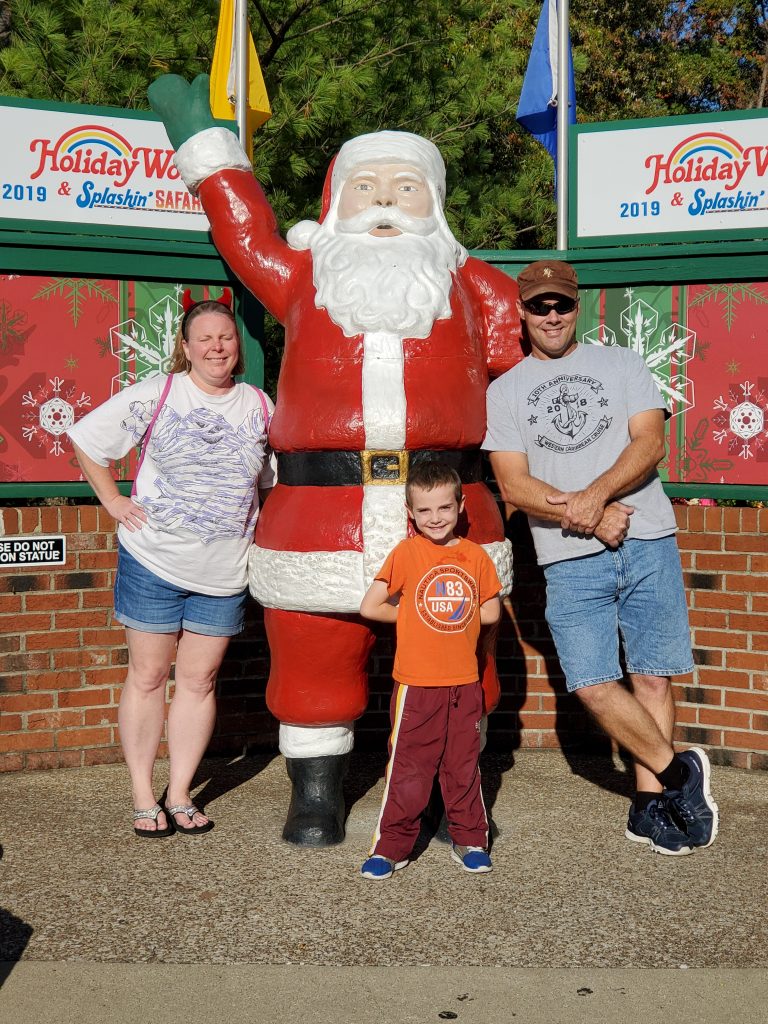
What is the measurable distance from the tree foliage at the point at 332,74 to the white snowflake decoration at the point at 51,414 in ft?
13.9

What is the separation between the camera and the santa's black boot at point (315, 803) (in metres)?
4.06

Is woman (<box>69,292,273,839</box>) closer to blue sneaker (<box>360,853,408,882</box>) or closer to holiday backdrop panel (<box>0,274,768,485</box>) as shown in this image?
blue sneaker (<box>360,853,408,882</box>)

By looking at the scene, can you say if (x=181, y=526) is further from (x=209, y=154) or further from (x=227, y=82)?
(x=227, y=82)

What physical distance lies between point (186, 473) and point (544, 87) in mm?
3834

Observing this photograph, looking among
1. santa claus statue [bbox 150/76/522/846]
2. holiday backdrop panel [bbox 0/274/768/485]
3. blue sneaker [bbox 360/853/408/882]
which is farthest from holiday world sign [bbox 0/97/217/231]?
blue sneaker [bbox 360/853/408/882]

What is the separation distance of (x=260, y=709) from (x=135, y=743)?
1.24m

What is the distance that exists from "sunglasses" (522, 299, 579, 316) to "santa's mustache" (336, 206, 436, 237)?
0.45 meters

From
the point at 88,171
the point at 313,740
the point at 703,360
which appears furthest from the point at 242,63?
the point at 313,740

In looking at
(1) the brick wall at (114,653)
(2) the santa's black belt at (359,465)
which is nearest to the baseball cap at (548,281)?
(2) the santa's black belt at (359,465)

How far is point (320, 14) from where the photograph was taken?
34.2 feet

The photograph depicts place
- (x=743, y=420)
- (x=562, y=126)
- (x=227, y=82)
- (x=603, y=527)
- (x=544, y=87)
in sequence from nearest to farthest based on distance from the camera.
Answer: (x=603, y=527)
(x=743, y=420)
(x=562, y=126)
(x=227, y=82)
(x=544, y=87)

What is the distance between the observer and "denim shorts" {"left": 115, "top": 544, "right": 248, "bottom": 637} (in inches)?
161

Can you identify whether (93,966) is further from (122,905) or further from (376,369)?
(376,369)

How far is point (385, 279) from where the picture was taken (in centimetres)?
400
